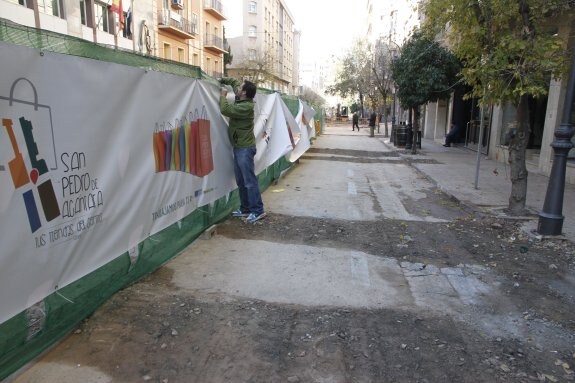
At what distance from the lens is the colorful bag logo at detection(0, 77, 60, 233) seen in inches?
102

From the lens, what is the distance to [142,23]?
107ft

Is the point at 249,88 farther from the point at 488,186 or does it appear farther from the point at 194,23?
the point at 194,23

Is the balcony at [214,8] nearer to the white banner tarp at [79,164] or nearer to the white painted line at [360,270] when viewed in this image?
the white banner tarp at [79,164]

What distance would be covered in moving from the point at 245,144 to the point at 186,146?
152cm

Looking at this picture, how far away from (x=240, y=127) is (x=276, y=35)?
254 feet

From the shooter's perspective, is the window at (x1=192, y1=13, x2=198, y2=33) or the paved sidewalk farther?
the window at (x1=192, y1=13, x2=198, y2=33)

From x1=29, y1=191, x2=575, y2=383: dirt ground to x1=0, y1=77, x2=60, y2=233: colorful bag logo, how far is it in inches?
39.9

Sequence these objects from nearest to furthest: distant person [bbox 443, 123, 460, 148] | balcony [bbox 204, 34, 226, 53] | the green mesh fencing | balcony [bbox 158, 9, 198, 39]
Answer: the green mesh fencing → distant person [bbox 443, 123, 460, 148] → balcony [bbox 158, 9, 198, 39] → balcony [bbox 204, 34, 226, 53]

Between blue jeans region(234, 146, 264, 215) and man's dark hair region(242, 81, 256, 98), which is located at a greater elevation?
man's dark hair region(242, 81, 256, 98)

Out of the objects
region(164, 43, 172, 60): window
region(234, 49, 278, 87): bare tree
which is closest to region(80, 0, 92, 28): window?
region(164, 43, 172, 60): window

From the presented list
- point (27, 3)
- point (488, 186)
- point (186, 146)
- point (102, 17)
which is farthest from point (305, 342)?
point (102, 17)

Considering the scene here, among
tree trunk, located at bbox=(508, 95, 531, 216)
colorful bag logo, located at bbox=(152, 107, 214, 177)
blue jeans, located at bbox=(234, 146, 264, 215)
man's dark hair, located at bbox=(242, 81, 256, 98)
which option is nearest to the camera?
colorful bag logo, located at bbox=(152, 107, 214, 177)

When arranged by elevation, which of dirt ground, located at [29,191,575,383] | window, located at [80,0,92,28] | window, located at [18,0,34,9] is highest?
window, located at [80,0,92,28]

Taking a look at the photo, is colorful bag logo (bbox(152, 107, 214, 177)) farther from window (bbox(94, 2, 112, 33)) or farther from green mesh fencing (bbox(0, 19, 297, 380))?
window (bbox(94, 2, 112, 33))
